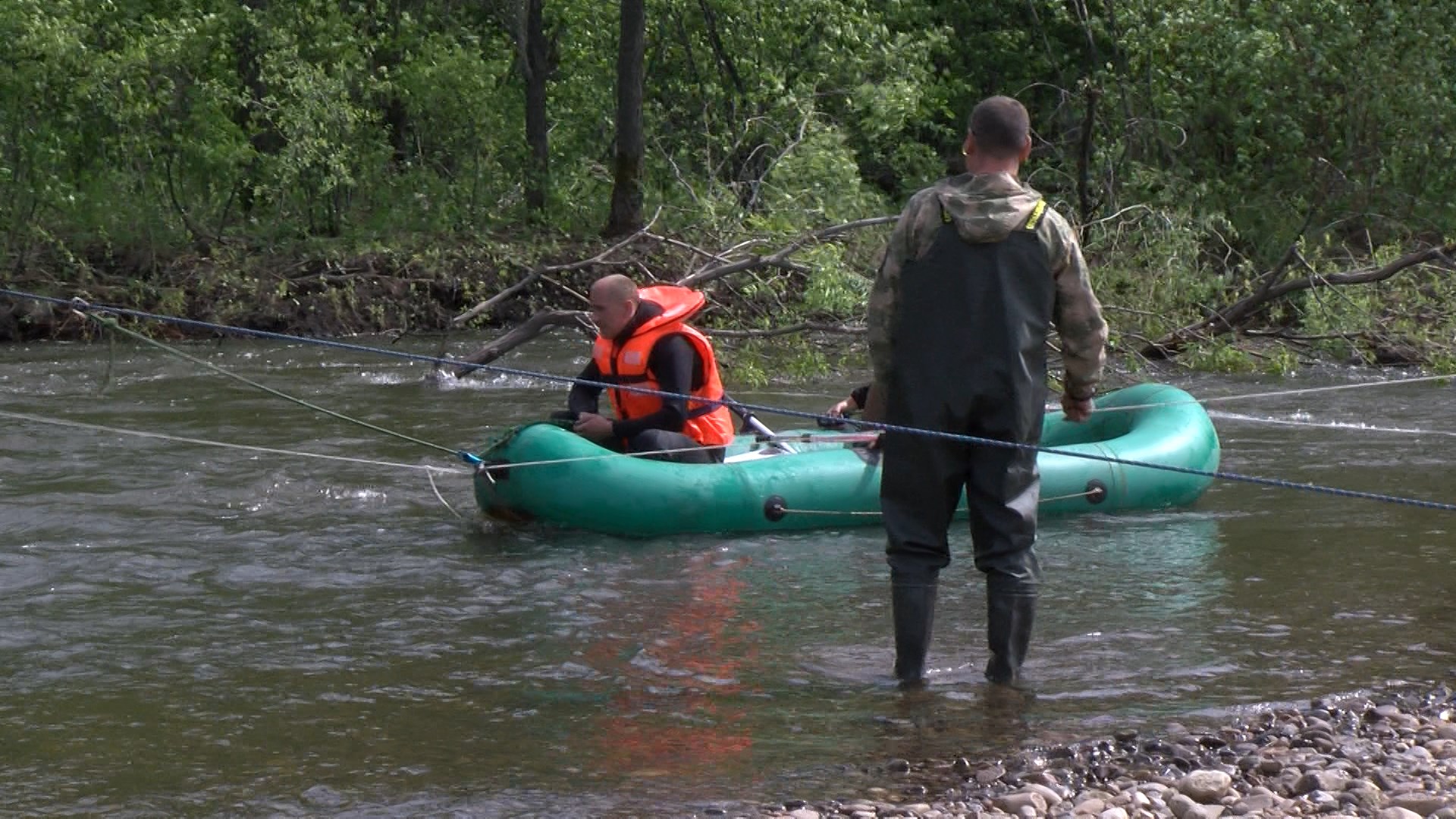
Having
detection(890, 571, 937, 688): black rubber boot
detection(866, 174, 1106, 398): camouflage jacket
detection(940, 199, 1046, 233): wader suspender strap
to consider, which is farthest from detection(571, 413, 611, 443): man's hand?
detection(940, 199, 1046, 233): wader suspender strap

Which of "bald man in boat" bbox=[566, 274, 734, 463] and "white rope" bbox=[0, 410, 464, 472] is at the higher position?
"bald man in boat" bbox=[566, 274, 734, 463]

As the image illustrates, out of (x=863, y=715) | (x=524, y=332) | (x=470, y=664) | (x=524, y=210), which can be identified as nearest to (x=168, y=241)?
(x=524, y=210)

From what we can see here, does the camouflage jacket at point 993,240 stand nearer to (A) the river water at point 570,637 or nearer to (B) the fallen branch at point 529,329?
(A) the river water at point 570,637

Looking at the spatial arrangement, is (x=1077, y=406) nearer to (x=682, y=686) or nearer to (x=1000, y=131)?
(x=1000, y=131)

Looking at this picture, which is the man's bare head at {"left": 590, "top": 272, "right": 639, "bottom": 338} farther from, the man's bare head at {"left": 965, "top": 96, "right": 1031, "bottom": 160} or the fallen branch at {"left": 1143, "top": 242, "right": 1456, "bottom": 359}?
the fallen branch at {"left": 1143, "top": 242, "right": 1456, "bottom": 359}

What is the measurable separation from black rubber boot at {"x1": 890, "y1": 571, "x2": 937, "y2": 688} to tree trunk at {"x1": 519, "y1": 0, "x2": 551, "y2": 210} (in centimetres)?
1544

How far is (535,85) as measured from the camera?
20.8 metres

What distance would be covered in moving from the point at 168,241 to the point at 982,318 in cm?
1428

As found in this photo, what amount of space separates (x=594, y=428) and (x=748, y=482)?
0.71 m

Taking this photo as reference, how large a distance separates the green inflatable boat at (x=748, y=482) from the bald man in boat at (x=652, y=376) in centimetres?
13

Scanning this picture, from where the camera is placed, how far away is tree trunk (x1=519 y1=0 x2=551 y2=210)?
20391 millimetres

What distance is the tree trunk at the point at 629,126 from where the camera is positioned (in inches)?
699

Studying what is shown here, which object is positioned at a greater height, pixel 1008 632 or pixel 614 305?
pixel 614 305

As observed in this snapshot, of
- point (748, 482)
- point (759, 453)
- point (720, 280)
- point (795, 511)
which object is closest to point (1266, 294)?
point (720, 280)
